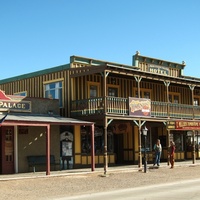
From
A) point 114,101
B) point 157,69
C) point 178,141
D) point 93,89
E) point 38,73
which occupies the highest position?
point 157,69

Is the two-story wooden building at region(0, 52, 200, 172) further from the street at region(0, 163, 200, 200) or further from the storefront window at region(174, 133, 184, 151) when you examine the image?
the street at region(0, 163, 200, 200)

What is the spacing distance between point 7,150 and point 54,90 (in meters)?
5.71

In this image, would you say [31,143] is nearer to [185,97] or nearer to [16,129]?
[16,129]

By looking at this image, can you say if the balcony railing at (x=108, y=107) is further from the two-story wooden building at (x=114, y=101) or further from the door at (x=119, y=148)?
the door at (x=119, y=148)

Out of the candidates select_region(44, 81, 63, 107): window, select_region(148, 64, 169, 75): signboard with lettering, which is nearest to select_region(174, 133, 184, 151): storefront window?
select_region(148, 64, 169, 75): signboard with lettering

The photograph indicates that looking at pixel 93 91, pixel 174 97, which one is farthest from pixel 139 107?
pixel 174 97

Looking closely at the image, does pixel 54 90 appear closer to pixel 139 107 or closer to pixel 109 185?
pixel 139 107

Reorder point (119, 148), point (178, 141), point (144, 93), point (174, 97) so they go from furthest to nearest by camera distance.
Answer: point (178, 141), point (174, 97), point (144, 93), point (119, 148)

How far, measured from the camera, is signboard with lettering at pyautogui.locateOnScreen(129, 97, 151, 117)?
2583 cm

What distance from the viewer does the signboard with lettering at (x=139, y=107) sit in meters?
25.8

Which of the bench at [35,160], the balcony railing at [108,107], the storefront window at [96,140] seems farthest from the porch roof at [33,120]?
the storefront window at [96,140]

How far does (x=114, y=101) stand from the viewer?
81.8 ft

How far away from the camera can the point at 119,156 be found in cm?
3028

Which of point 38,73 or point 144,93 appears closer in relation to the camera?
point 38,73
